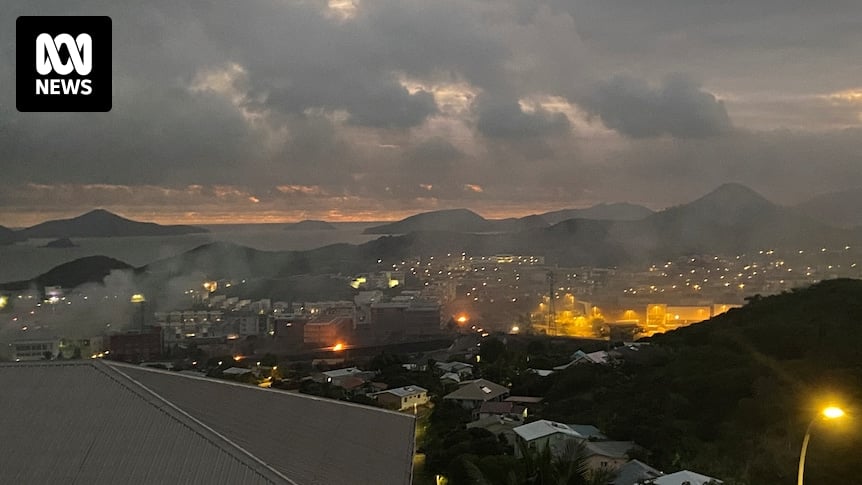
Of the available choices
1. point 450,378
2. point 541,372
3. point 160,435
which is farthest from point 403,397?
point 160,435

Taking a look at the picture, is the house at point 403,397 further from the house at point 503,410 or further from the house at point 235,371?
the house at point 235,371

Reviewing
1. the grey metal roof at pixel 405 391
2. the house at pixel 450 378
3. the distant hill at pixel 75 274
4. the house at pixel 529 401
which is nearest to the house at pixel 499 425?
the house at pixel 529 401

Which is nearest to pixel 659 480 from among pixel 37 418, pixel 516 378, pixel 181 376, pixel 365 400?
pixel 181 376

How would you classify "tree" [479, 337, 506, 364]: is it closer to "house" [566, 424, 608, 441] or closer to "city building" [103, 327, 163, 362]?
"house" [566, 424, 608, 441]

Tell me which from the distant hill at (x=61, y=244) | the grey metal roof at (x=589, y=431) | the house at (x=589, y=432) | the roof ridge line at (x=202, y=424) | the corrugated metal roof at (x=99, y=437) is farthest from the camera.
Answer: the distant hill at (x=61, y=244)

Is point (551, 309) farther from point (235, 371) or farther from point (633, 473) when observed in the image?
point (633, 473)
